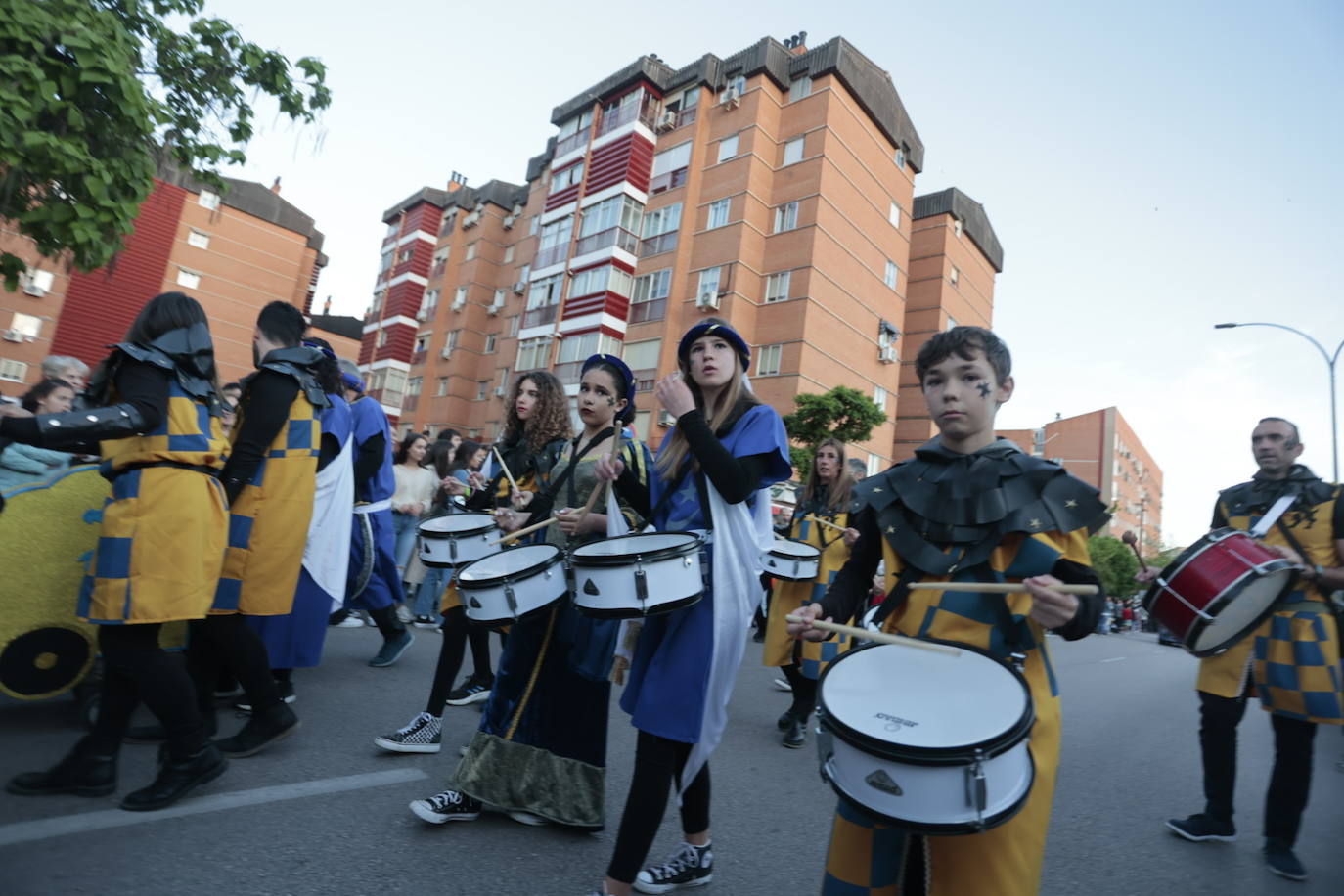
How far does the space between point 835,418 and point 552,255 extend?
16779 millimetres

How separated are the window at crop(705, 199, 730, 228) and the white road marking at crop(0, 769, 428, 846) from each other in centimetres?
2812

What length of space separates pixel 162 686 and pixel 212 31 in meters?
6.65

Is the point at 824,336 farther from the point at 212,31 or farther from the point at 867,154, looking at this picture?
the point at 212,31

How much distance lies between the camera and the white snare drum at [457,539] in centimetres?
399

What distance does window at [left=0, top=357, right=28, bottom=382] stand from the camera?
33.1 metres

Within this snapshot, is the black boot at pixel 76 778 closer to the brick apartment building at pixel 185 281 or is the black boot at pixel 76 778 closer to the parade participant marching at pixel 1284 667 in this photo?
the parade participant marching at pixel 1284 667

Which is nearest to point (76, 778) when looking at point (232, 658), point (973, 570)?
point (232, 658)

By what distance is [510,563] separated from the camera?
10.3 ft

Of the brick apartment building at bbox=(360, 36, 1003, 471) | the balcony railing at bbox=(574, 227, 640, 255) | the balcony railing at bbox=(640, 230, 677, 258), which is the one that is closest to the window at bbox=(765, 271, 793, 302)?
the brick apartment building at bbox=(360, 36, 1003, 471)

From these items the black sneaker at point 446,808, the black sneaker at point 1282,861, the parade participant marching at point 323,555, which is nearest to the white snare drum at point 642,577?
the black sneaker at point 446,808

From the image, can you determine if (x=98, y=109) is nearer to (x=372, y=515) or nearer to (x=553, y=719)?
(x=372, y=515)

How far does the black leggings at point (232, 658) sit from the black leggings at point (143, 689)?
0.44m

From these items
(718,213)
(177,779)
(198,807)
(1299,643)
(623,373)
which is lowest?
(198,807)

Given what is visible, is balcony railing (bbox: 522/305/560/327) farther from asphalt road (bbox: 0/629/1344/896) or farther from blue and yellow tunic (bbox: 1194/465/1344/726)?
blue and yellow tunic (bbox: 1194/465/1344/726)
